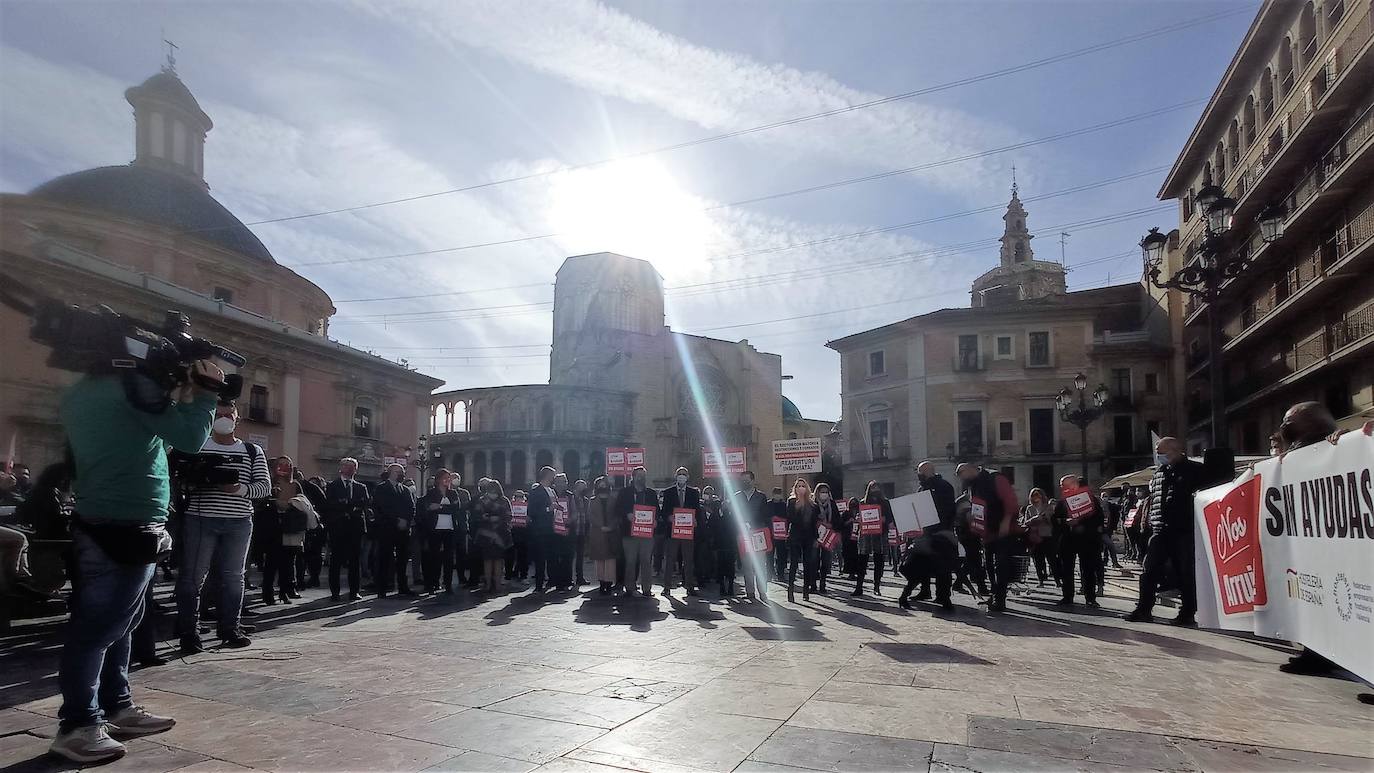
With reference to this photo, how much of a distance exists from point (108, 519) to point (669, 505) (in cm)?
883

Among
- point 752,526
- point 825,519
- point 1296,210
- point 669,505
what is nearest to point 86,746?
point 752,526

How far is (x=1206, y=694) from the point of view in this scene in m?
4.96

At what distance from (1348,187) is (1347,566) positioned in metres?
25.9

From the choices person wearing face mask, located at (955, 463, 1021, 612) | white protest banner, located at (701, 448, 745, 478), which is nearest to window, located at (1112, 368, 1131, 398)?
white protest banner, located at (701, 448, 745, 478)

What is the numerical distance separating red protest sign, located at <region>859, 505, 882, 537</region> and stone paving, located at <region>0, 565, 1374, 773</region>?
17.8 feet

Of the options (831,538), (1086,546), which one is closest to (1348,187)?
(1086,546)

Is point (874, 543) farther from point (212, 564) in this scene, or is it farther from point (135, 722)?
point (135, 722)

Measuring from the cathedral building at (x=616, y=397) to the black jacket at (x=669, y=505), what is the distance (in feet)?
142

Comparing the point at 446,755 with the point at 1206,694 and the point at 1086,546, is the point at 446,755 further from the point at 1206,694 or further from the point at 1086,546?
the point at 1086,546

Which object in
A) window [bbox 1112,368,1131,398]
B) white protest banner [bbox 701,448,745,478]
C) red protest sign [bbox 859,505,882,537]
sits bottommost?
red protest sign [bbox 859,505,882,537]

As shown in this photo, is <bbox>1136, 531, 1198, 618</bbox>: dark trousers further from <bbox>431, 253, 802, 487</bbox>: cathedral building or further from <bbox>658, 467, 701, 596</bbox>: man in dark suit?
<bbox>431, 253, 802, 487</bbox>: cathedral building

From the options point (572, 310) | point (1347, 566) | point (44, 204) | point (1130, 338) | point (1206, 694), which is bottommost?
point (1206, 694)

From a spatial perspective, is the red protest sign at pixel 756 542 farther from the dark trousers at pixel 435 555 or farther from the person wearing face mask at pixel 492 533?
the dark trousers at pixel 435 555

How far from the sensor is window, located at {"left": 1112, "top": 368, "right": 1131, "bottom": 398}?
40438 millimetres
